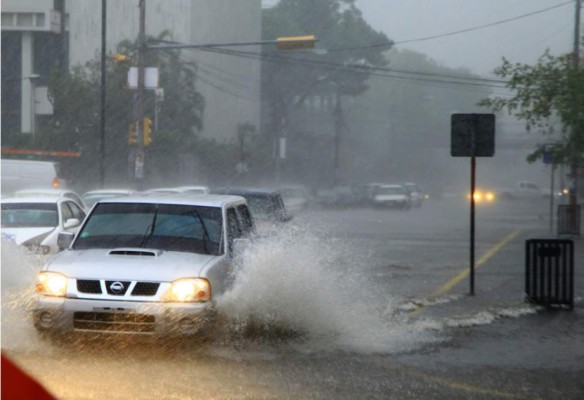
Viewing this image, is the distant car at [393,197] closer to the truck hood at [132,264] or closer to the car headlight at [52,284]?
the truck hood at [132,264]

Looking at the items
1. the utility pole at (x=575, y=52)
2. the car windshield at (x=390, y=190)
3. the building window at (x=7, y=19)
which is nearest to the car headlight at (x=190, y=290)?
the utility pole at (x=575, y=52)

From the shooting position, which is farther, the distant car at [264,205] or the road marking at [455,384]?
the distant car at [264,205]

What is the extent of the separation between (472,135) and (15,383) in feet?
42.9

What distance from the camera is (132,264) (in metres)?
9.34

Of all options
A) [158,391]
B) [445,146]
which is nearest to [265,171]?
[445,146]

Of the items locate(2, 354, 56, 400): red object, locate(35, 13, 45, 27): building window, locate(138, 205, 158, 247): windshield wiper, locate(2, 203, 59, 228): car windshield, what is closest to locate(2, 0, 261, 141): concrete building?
locate(35, 13, 45, 27): building window

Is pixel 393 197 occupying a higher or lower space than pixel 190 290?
lower

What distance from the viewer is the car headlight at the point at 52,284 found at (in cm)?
917

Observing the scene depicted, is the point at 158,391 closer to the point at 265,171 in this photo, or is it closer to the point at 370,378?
the point at 370,378

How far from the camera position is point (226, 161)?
57.3m

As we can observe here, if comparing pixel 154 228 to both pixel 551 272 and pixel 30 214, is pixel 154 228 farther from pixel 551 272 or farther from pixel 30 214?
pixel 30 214

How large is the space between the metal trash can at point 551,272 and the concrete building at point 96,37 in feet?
107

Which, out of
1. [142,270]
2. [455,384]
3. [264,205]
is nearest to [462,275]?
[264,205]

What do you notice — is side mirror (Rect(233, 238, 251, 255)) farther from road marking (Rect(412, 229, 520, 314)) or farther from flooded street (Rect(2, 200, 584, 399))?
road marking (Rect(412, 229, 520, 314))
